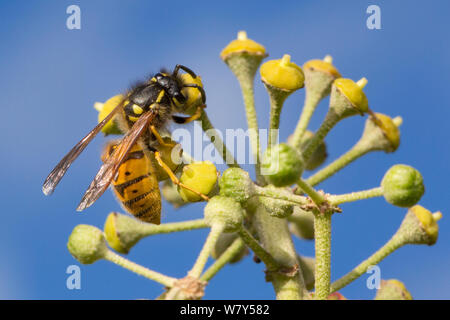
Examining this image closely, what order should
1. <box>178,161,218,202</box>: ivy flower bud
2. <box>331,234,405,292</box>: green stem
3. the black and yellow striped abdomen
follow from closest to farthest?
<box>178,161,218,202</box>: ivy flower bud
<box>331,234,405,292</box>: green stem
the black and yellow striped abdomen

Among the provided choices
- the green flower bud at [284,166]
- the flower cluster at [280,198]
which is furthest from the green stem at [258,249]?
the green flower bud at [284,166]

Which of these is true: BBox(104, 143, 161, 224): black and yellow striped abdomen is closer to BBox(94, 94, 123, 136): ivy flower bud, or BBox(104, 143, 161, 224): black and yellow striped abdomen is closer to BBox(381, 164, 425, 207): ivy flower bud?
BBox(94, 94, 123, 136): ivy flower bud

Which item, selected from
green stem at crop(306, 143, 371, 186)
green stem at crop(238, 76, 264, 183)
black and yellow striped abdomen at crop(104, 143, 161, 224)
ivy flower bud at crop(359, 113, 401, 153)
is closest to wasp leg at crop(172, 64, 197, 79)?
green stem at crop(238, 76, 264, 183)

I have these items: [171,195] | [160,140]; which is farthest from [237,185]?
[171,195]

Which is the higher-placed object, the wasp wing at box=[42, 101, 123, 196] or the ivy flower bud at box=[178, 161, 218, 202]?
the wasp wing at box=[42, 101, 123, 196]

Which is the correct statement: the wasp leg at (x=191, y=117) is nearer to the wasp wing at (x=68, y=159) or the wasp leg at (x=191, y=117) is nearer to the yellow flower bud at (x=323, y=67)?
the wasp wing at (x=68, y=159)
